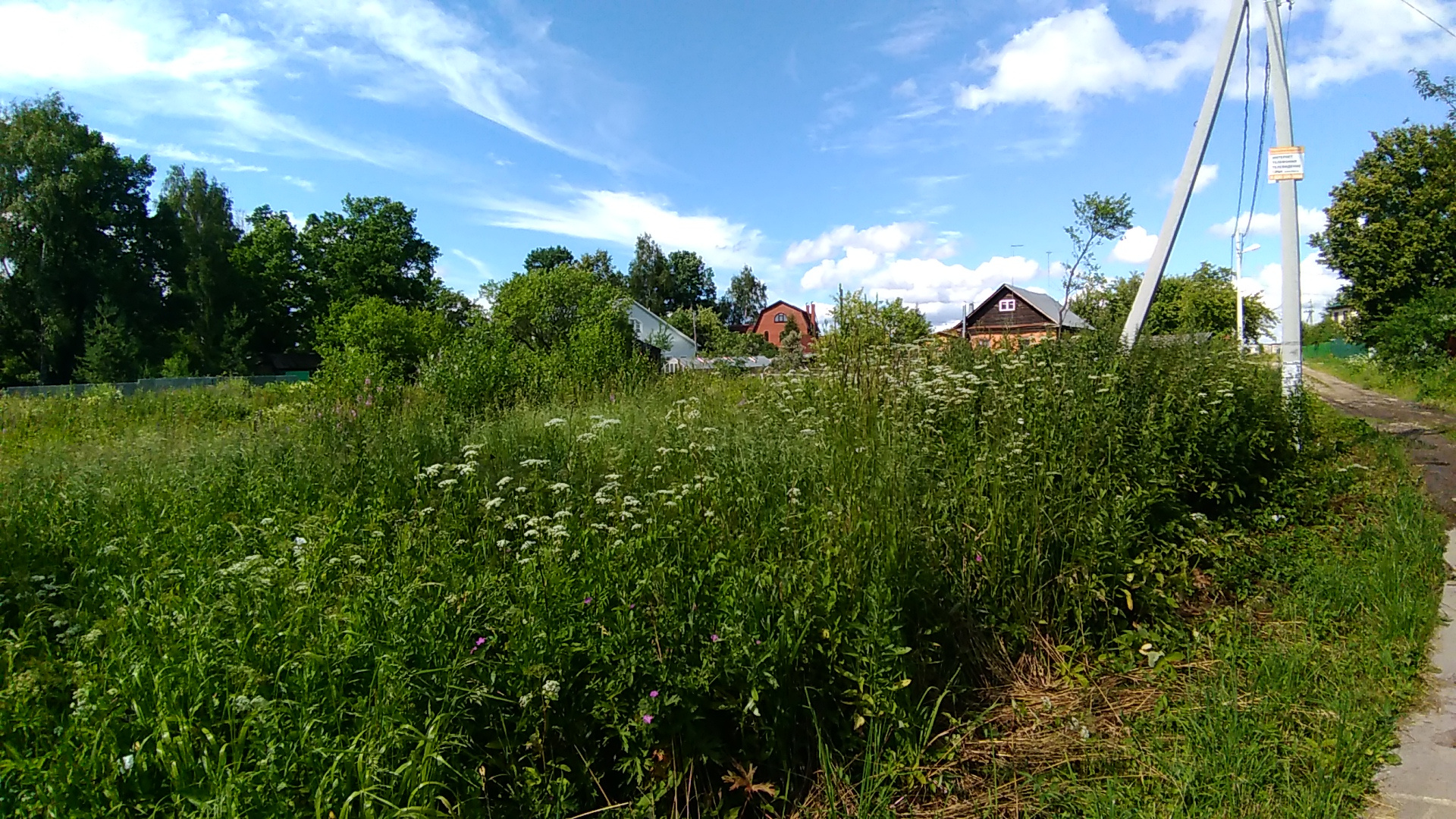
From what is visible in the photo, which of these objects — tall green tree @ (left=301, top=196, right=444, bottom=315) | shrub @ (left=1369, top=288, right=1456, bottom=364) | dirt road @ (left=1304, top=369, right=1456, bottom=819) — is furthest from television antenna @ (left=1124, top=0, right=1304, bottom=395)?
tall green tree @ (left=301, top=196, right=444, bottom=315)

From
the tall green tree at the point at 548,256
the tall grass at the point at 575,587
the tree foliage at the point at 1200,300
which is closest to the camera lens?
the tall grass at the point at 575,587

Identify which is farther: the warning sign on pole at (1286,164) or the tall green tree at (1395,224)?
the tall green tree at (1395,224)

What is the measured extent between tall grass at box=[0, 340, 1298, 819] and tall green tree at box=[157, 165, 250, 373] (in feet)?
149

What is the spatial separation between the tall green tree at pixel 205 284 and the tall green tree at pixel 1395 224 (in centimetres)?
5417

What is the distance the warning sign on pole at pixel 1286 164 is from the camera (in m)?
7.28

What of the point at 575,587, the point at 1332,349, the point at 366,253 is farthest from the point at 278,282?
the point at 1332,349

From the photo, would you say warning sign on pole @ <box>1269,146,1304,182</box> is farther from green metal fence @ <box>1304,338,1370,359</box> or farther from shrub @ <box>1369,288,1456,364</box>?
green metal fence @ <box>1304,338,1370,359</box>

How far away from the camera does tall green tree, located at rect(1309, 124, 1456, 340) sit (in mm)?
26203

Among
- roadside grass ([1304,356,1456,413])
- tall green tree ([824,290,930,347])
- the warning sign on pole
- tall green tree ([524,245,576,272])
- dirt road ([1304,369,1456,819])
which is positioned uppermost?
tall green tree ([524,245,576,272])

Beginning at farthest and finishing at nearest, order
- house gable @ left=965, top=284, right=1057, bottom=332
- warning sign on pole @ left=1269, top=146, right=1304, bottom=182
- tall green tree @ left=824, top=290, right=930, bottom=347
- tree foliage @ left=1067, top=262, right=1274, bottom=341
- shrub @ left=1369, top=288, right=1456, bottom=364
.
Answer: house gable @ left=965, top=284, right=1057, bottom=332
tree foliage @ left=1067, top=262, right=1274, bottom=341
shrub @ left=1369, top=288, right=1456, bottom=364
warning sign on pole @ left=1269, top=146, right=1304, bottom=182
tall green tree @ left=824, top=290, right=930, bottom=347

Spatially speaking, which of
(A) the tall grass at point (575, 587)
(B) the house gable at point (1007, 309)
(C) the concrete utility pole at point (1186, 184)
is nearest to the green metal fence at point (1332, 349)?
(B) the house gable at point (1007, 309)

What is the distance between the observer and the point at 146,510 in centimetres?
378

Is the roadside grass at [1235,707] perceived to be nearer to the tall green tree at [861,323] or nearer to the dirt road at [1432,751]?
the dirt road at [1432,751]

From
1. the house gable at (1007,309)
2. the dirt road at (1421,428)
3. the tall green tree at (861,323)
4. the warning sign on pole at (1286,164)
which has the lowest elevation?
the dirt road at (1421,428)
